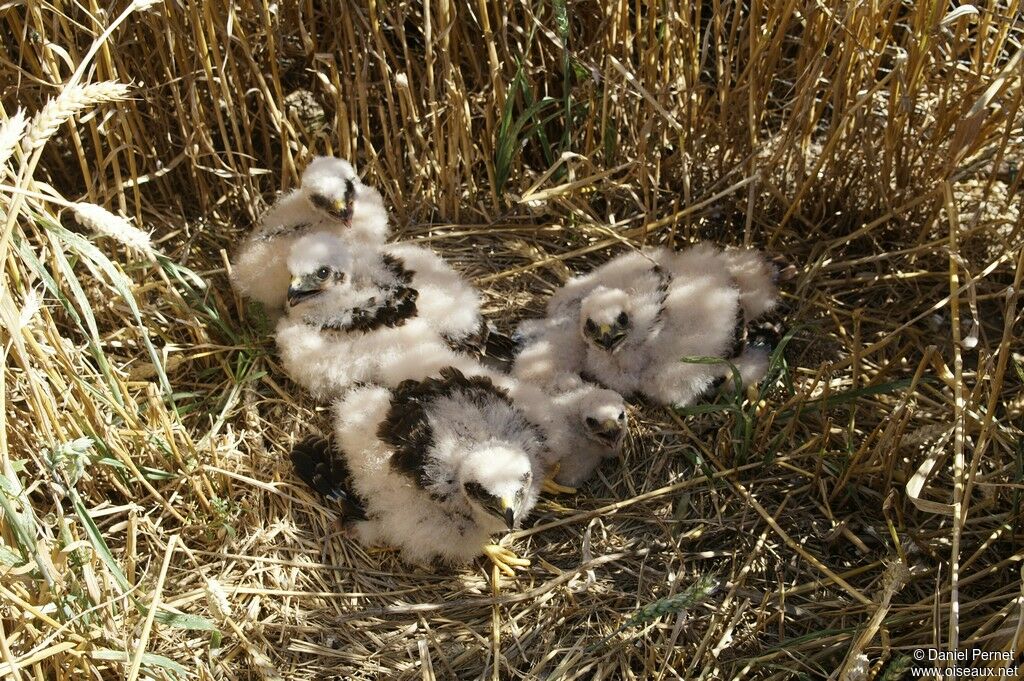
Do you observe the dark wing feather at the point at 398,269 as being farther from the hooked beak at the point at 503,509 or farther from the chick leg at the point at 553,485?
the hooked beak at the point at 503,509

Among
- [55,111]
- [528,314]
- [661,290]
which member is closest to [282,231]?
[528,314]

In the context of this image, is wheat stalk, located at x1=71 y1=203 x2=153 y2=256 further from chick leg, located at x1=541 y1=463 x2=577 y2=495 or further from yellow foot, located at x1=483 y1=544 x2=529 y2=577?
chick leg, located at x1=541 y1=463 x2=577 y2=495

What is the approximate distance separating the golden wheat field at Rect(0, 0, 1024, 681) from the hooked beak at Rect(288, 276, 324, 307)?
1.29ft

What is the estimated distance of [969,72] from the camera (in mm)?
3334

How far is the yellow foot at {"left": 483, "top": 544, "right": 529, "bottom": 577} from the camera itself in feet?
9.57

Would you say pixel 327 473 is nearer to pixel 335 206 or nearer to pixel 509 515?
pixel 509 515

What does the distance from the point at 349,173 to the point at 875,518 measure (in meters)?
2.16

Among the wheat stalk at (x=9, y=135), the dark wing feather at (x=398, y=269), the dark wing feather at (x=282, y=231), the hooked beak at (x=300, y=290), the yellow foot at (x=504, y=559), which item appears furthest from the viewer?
the dark wing feather at (x=282, y=231)

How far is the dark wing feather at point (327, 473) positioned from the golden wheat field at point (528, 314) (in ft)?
0.27

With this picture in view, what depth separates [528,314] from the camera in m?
3.67

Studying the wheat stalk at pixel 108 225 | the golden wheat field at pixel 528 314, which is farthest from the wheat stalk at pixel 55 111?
the wheat stalk at pixel 108 225

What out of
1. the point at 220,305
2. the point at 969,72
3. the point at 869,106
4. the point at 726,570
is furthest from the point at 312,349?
the point at 969,72

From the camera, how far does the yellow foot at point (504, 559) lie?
292 centimetres

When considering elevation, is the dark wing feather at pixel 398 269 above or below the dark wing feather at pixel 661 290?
above
